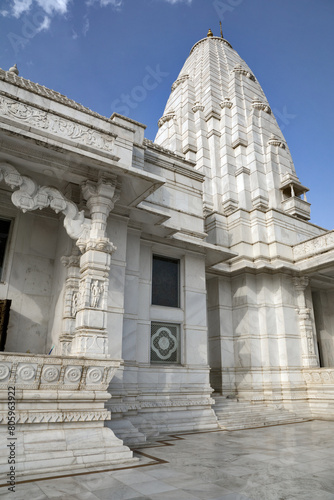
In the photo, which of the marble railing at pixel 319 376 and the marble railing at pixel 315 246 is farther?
the marble railing at pixel 315 246

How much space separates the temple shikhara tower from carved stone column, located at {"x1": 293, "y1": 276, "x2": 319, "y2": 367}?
0.19 ft

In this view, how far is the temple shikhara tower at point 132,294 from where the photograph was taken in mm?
6555

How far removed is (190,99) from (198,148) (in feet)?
14.8

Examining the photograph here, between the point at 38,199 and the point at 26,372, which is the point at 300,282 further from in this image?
the point at 26,372

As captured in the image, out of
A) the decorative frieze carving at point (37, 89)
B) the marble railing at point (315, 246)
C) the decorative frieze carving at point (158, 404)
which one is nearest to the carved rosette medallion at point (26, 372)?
the decorative frieze carving at point (158, 404)

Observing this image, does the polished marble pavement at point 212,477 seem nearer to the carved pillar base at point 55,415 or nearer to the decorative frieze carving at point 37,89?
the carved pillar base at point 55,415

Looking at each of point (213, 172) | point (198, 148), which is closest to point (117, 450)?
point (213, 172)

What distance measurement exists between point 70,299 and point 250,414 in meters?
7.32

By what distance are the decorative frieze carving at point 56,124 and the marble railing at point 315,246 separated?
9.79 m

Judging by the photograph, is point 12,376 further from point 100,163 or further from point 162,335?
point 162,335

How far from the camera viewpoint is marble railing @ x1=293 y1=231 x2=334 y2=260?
14.1 metres

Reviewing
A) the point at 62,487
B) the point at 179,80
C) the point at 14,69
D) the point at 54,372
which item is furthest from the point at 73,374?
the point at 179,80

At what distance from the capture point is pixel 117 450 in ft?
20.9

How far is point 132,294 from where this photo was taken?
33.3ft
